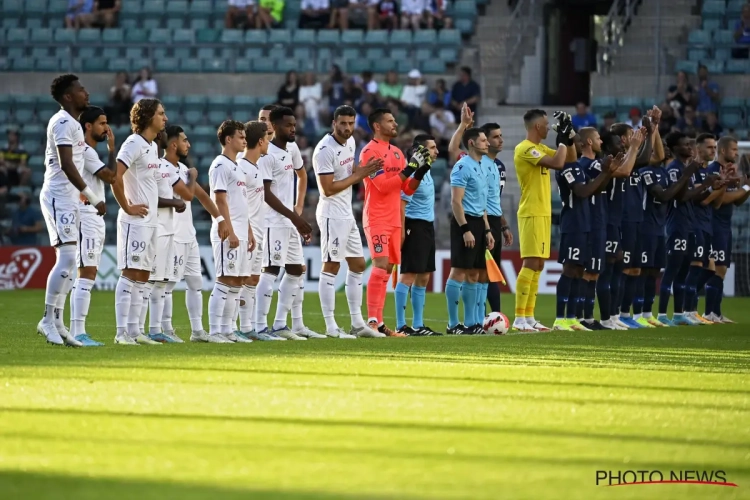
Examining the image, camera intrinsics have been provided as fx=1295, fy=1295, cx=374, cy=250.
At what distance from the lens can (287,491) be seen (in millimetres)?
4660

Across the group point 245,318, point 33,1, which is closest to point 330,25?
point 33,1

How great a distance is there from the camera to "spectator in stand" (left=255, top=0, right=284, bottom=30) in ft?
91.9

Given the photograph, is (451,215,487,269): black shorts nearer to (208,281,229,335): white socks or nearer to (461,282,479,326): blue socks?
(461,282,479,326): blue socks

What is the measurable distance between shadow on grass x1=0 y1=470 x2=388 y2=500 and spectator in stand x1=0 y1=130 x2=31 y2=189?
21.0 metres

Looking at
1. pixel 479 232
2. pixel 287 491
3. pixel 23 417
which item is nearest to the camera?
pixel 287 491

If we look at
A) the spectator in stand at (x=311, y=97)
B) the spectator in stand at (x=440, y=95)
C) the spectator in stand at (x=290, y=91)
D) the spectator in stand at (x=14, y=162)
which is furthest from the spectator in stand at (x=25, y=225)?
the spectator in stand at (x=440, y=95)

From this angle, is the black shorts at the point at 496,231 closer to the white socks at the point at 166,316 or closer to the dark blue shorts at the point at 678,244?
the dark blue shorts at the point at 678,244

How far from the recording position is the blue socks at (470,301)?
44.7 ft

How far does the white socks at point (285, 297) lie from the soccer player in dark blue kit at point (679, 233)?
5203 mm

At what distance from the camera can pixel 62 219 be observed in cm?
1055

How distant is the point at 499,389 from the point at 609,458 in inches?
93.5

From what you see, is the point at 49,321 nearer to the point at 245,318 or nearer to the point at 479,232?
the point at 245,318

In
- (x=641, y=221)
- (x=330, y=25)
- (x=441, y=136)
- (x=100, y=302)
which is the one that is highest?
(x=330, y=25)

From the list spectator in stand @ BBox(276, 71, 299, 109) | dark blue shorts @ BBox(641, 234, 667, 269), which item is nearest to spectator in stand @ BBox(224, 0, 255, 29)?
spectator in stand @ BBox(276, 71, 299, 109)
